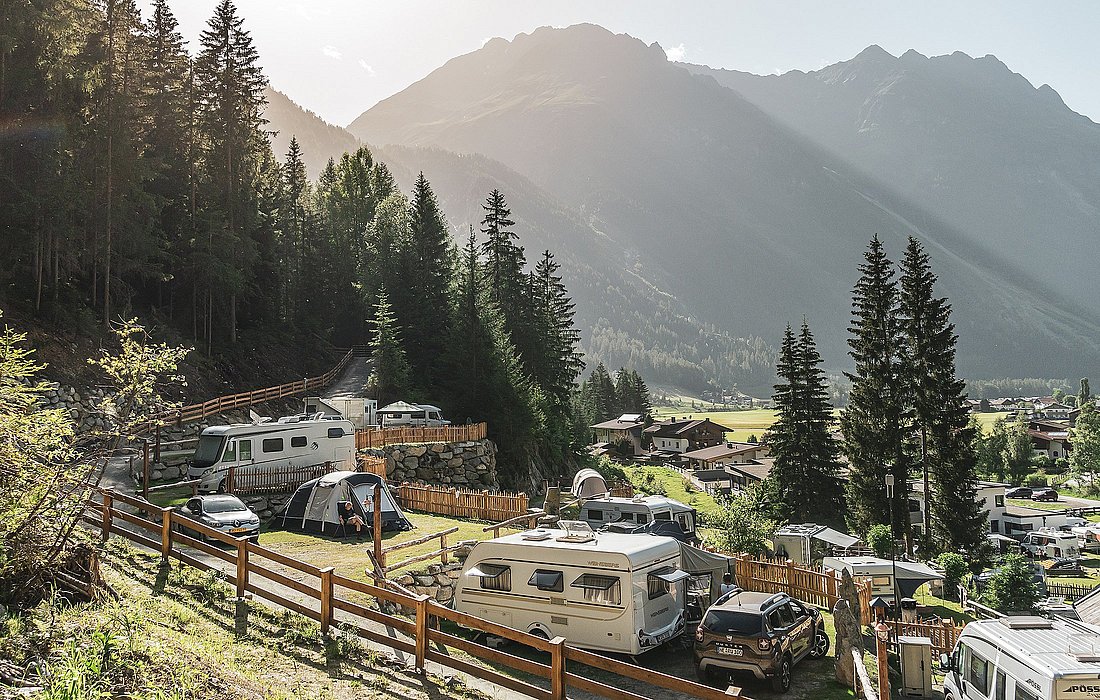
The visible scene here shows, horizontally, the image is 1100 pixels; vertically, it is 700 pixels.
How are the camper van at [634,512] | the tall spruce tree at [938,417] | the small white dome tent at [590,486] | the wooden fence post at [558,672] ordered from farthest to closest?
the tall spruce tree at [938,417]
the small white dome tent at [590,486]
the camper van at [634,512]
the wooden fence post at [558,672]

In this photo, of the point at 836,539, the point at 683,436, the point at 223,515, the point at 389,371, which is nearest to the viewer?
the point at 223,515

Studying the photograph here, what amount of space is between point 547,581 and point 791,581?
7.96 meters

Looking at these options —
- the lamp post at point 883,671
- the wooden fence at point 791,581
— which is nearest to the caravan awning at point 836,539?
the wooden fence at point 791,581

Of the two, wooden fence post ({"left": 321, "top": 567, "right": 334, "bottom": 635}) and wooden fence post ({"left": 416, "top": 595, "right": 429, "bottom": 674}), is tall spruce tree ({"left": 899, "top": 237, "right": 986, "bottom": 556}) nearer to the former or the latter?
wooden fence post ({"left": 416, "top": 595, "right": 429, "bottom": 674})

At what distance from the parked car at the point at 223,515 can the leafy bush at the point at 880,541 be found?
3006 centimetres

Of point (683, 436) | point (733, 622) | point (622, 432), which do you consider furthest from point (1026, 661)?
point (683, 436)

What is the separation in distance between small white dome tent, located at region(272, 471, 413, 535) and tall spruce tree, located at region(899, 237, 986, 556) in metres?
27.2

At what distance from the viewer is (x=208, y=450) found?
25.2 metres

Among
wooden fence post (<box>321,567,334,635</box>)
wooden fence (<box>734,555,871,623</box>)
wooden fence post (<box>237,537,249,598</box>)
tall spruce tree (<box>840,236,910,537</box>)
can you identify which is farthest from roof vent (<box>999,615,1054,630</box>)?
tall spruce tree (<box>840,236,910,537</box>)

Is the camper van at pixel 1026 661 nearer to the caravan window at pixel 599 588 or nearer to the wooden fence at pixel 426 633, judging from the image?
the wooden fence at pixel 426 633

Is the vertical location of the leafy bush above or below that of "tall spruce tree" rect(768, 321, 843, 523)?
below

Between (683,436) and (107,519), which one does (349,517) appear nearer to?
(107,519)

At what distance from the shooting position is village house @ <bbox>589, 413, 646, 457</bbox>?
10988cm

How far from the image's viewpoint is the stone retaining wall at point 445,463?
3409cm
